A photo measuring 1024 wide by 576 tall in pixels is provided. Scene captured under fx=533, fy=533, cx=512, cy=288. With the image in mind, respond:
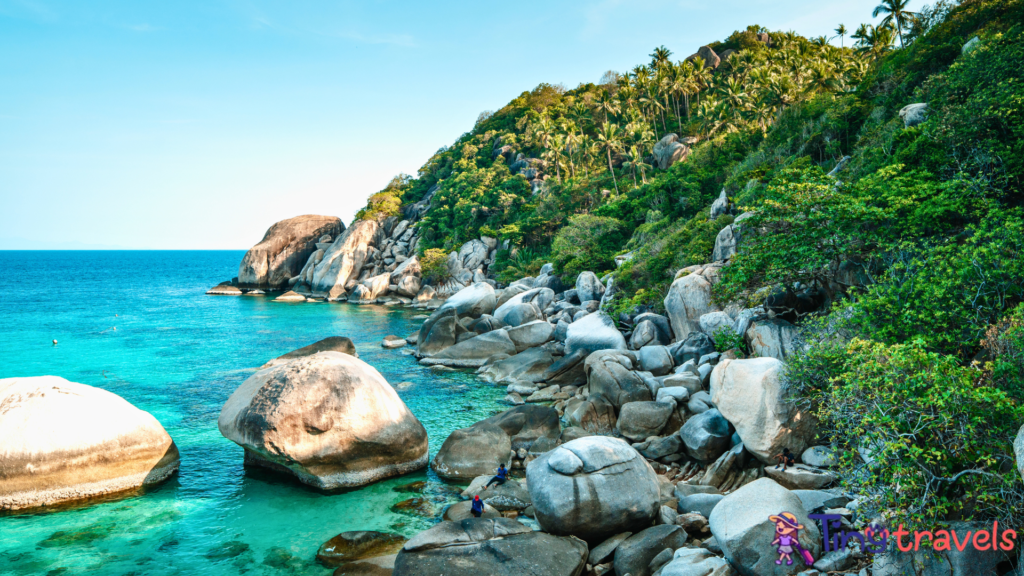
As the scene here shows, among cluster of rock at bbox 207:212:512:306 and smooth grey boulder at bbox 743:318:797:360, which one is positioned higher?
cluster of rock at bbox 207:212:512:306

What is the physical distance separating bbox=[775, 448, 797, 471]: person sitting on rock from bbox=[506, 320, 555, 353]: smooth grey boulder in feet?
55.7

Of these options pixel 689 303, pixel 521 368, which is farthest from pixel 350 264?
A: pixel 689 303

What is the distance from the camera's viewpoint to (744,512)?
30.6 feet

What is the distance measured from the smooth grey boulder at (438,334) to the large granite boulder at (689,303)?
12.9 meters

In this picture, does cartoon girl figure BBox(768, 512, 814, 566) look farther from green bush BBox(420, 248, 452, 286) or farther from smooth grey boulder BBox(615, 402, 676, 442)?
green bush BBox(420, 248, 452, 286)

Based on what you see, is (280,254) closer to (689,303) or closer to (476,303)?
(476,303)

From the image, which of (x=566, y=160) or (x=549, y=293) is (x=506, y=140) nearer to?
(x=566, y=160)

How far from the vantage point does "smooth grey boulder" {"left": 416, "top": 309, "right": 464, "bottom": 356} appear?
30344 millimetres

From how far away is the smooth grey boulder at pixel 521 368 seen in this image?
2436 cm

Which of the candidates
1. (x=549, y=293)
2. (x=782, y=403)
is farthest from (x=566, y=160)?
(x=782, y=403)

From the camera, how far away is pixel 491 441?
1565 centimetres

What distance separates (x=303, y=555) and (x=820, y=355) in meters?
11.9

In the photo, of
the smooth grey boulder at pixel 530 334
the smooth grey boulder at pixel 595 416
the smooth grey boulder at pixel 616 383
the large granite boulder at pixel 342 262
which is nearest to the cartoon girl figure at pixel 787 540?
the smooth grey boulder at pixel 595 416

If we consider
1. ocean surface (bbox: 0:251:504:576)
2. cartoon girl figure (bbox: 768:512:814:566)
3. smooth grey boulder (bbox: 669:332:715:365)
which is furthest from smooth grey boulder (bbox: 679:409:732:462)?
ocean surface (bbox: 0:251:504:576)
